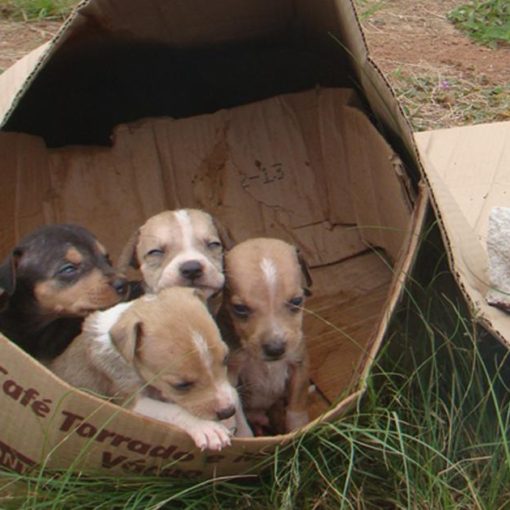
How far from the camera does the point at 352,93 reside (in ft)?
15.1

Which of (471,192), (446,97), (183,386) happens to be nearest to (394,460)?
(183,386)

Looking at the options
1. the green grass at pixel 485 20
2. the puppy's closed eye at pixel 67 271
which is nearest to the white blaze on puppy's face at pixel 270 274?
the puppy's closed eye at pixel 67 271

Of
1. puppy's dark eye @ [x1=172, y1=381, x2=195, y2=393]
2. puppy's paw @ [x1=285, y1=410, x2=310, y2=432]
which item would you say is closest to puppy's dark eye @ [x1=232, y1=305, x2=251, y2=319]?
puppy's paw @ [x1=285, y1=410, x2=310, y2=432]

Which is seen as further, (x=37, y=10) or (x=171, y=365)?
(x=37, y=10)

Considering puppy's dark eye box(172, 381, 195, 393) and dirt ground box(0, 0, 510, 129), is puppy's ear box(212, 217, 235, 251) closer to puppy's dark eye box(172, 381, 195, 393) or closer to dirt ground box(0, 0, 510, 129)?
puppy's dark eye box(172, 381, 195, 393)

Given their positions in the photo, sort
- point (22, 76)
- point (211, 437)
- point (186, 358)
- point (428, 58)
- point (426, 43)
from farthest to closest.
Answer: point (426, 43) < point (428, 58) < point (22, 76) < point (186, 358) < point (211, 437)

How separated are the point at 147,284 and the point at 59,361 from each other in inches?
21.7

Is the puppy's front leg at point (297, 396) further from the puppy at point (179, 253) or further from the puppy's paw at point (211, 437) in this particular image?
the puppy's paw at point (211, 437)

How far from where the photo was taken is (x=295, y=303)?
370 centimetres

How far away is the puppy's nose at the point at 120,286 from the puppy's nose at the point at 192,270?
23 centimetres

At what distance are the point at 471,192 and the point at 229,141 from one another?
5.32 ft

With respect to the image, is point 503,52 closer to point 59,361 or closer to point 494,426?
point 494,426

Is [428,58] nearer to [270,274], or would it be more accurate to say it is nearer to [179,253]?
[179,253]

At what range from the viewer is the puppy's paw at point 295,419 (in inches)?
152
